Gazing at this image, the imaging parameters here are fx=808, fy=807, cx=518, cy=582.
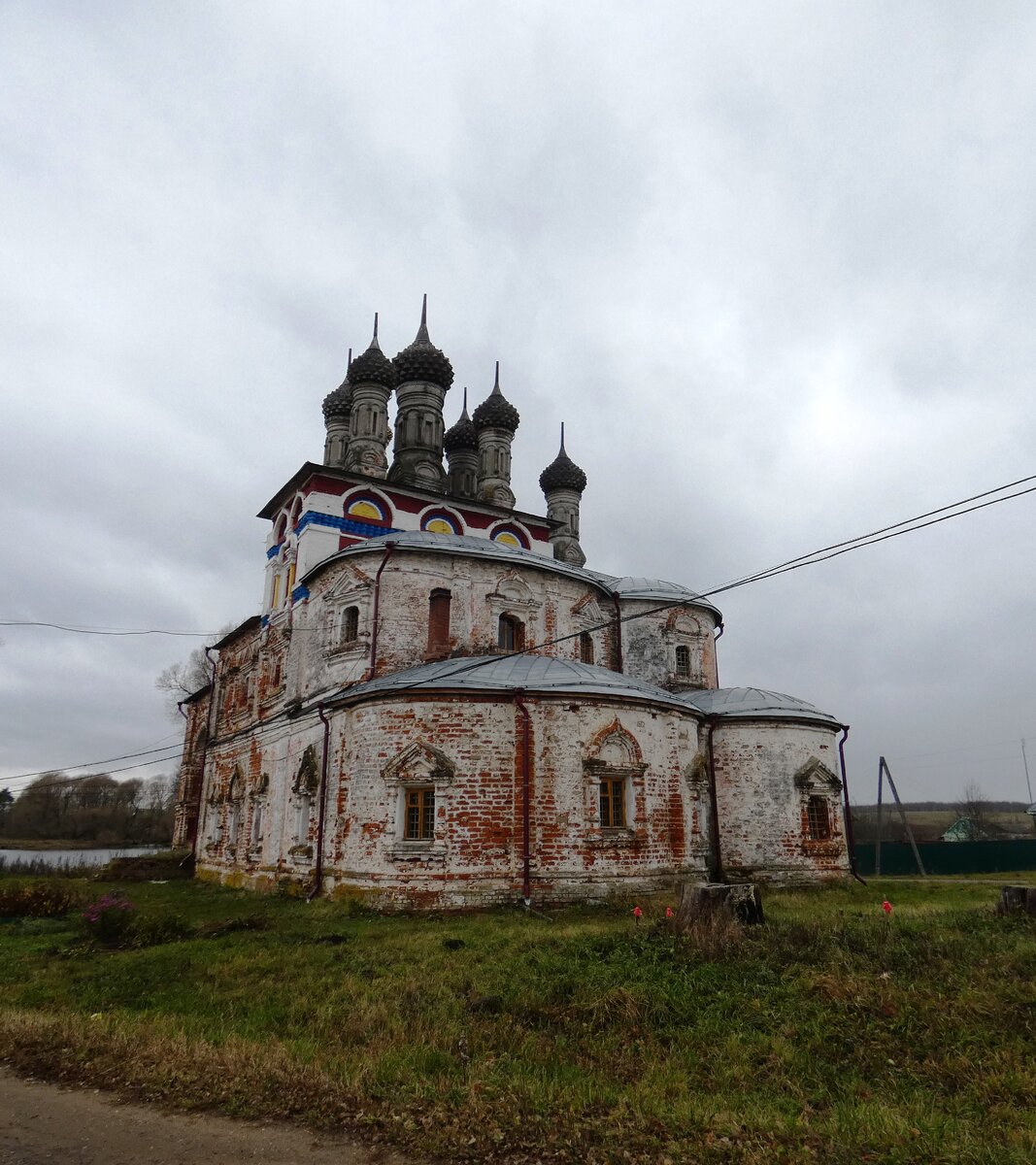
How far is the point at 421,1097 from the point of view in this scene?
5602mm

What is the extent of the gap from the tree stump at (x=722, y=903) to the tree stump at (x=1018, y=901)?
3.51m

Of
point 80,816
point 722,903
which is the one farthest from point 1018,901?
point 80,816

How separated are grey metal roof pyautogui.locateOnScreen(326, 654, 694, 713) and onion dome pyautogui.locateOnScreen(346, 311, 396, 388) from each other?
48.7ft

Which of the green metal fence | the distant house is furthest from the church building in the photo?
the distant house

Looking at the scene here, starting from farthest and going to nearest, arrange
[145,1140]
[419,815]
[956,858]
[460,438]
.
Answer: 1. [460,438]
2. [956,858]
3. [419,815]
4. [145,1140]

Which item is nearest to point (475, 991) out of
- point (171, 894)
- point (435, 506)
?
point (171, 894)

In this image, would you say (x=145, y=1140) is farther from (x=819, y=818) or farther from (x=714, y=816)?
(x=819, y=818)

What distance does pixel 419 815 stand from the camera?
14.9m

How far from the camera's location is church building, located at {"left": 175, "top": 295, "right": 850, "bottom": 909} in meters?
14.8

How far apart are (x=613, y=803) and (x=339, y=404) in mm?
20101

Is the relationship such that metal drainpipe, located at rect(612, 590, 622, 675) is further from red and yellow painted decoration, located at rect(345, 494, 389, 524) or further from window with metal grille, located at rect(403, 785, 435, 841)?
window with metal grille, located at rect(403, 785, 435, 841)

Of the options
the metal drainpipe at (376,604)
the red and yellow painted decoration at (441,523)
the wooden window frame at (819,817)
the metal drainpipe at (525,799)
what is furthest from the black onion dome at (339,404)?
the wooden window frame at (819,817)

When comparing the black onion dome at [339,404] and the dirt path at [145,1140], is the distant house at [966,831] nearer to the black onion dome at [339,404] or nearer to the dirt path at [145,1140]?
the black onion dome at [339,404]

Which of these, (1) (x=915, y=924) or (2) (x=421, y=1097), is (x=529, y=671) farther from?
(2) (x=421, y=1097)
